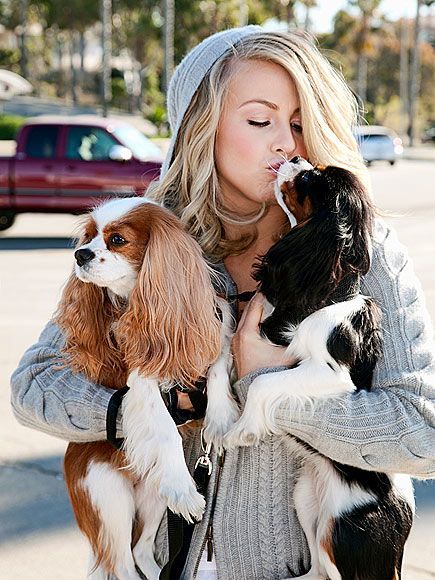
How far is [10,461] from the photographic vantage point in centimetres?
493

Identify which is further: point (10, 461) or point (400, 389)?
point (10, 461)

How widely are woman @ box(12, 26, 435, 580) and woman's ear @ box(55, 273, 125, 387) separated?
0.07 metres

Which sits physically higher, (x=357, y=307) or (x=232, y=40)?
(x=232, y=40)

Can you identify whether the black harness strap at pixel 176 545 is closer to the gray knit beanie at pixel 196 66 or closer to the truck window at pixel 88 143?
the gray knit beanie at pixel 196 66

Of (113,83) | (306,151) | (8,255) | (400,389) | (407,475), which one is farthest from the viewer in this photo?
(113,83)

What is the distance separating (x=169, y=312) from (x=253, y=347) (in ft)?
0.89

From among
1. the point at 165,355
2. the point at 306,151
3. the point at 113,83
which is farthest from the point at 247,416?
the point at 113,83

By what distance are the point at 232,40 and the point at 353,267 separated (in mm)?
795

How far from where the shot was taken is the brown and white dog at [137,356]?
2.46 meters

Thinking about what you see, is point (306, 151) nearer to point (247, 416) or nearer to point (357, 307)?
point (357, 307)

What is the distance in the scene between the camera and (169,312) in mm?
2453

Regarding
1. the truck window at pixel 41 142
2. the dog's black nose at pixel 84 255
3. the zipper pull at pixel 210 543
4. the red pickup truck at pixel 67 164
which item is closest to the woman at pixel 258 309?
the zipper pull at pixel 210 543

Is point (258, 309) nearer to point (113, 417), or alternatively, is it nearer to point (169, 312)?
point (169, 312)

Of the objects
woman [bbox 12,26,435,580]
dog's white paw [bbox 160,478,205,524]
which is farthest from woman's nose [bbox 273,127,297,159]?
dog's white paw [bbox 160,478,205,524]
